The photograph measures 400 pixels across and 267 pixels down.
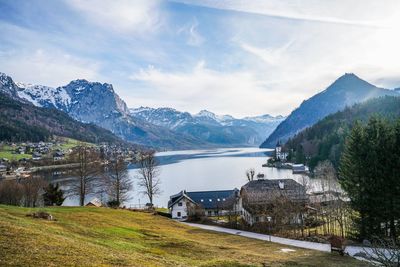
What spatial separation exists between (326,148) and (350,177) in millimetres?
109714

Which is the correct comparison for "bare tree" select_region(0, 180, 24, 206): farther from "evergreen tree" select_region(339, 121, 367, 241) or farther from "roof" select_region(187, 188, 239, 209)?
"evergreen tree" select_region(339, 121, 367, 241)

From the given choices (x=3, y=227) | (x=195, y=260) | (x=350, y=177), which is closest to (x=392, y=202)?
(x=350, y=177)

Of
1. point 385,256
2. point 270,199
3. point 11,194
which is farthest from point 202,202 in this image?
point 385,256

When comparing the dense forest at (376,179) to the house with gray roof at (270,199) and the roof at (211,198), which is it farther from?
the roof at (211,198)

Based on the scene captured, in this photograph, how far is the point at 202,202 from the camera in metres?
78.2

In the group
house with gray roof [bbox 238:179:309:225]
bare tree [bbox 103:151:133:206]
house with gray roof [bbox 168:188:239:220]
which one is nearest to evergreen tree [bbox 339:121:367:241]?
house with gray roof [bbox 238:179:309:225]

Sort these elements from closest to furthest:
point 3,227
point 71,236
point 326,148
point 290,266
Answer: point 3,227 < point 71,236 < point 290,266 < point 326,148

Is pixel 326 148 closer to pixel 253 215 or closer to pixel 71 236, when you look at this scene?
pixel 253 215

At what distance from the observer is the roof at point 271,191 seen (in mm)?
59438

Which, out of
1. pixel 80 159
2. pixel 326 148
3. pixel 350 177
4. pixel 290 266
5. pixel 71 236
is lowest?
pixel 290 266

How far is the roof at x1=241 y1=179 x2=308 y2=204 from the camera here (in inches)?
2340

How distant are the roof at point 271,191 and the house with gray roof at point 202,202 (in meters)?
7.48

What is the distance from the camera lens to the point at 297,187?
64562mm

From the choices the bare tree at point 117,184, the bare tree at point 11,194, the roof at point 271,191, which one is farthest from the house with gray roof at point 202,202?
the bare tree at point 11,194
